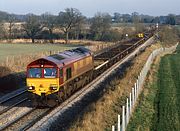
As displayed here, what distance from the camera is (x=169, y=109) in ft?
72.0

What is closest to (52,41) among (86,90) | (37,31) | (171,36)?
(37,31)

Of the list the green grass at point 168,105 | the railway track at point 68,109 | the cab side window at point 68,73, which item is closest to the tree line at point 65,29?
the green grass at point 168,105

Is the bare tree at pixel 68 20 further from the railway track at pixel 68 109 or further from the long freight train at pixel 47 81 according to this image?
the long freight train at pixel 47 81

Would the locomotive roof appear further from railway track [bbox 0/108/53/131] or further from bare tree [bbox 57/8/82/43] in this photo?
bare tree [bbox 57/8/82/43]

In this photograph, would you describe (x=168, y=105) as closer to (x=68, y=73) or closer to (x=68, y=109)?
(x=68, y=109)

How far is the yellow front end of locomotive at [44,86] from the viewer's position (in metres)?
23.2

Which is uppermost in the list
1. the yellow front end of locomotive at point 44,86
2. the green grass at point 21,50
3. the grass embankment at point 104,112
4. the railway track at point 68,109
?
the yellow front end of locomotive at point 44,86

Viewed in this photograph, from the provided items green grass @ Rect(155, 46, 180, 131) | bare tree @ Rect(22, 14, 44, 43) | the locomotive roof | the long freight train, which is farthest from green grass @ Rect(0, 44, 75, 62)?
the long freight train

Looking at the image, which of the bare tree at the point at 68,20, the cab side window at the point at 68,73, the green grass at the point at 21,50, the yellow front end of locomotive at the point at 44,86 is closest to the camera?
the yellow front end of locomotive at the point at 44,86

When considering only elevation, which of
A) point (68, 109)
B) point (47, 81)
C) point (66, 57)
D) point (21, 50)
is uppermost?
point (66, 57)

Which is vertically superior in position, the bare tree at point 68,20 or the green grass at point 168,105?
the bare tree at point 68,20

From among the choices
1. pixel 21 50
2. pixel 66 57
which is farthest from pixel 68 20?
pixel 66 57

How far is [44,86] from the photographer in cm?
2317

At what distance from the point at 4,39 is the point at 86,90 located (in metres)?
90.2
